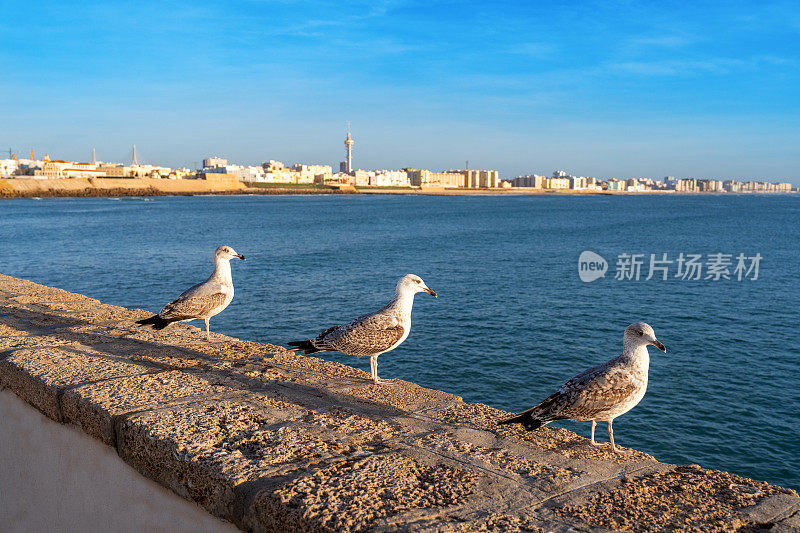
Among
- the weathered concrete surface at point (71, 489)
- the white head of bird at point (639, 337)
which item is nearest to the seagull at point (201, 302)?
the weathered concrete surface at point (71, 489)

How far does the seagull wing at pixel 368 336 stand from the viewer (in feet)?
16.1

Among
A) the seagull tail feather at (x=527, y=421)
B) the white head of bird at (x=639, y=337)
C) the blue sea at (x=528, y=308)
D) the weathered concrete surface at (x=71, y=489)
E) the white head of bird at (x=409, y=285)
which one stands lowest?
the blue sea at (x=528, y=308)

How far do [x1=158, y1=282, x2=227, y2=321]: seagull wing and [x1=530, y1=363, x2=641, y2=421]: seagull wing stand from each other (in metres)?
3.69

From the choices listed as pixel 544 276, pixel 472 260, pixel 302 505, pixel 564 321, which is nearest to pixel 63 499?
pixel 302 505

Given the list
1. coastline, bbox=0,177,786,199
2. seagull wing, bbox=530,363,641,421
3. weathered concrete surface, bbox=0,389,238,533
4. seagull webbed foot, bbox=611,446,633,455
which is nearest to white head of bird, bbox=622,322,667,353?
seagull wing, bbox=530,363,641,421

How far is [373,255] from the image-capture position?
39.6m

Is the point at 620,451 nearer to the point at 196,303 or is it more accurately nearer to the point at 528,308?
the point at 196,303

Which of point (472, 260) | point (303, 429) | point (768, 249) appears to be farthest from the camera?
point (768, 249)

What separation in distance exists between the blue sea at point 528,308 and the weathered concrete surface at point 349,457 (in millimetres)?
8460

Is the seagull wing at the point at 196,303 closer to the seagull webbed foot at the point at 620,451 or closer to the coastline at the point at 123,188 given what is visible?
the seagull webbed foot at the point at 620,451

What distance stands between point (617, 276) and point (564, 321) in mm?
13517

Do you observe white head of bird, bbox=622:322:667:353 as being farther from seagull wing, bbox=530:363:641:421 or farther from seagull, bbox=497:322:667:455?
seagull wing, bbox=530:363:641:421

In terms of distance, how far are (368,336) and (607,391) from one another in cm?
198

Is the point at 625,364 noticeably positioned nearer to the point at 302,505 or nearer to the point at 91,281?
the point at 302,505
